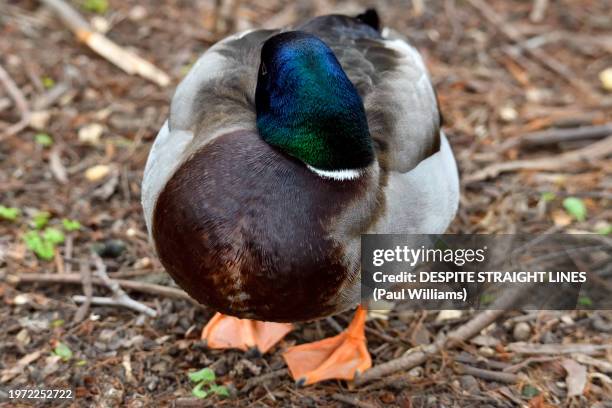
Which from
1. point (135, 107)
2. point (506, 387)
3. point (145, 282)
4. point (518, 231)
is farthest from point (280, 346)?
point (135, 107)

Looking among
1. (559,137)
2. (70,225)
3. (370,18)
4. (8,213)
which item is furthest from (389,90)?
(8,213)

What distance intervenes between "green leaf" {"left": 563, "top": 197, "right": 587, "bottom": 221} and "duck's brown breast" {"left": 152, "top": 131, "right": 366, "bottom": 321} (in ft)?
6.12

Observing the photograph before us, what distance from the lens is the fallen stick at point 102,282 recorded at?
3.67m

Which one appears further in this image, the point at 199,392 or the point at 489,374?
the point at 489,374

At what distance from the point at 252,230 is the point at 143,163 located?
6.40 ft

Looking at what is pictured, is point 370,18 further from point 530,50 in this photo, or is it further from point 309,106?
point 530,50

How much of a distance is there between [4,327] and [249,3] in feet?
11.0

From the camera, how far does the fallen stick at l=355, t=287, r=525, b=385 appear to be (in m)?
3.39

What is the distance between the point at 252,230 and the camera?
2707 mm

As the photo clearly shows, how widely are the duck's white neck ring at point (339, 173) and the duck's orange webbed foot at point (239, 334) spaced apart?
868mm

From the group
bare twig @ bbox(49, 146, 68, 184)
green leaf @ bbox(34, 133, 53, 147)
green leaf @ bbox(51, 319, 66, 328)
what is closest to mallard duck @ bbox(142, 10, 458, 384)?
green leaf @ bbox(51, 319, 66, 328)

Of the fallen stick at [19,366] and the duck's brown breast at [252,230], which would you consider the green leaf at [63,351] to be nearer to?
the fallen stick at [19,366]

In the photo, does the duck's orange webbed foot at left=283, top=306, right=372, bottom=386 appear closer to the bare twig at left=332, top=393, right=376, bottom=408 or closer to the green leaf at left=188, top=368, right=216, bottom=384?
the bare twig at left=332, top=393, right=376, bottom=408

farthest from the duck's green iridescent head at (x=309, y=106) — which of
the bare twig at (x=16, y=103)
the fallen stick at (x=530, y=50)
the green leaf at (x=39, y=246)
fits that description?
the fallen stick at (x=530, y=50)
